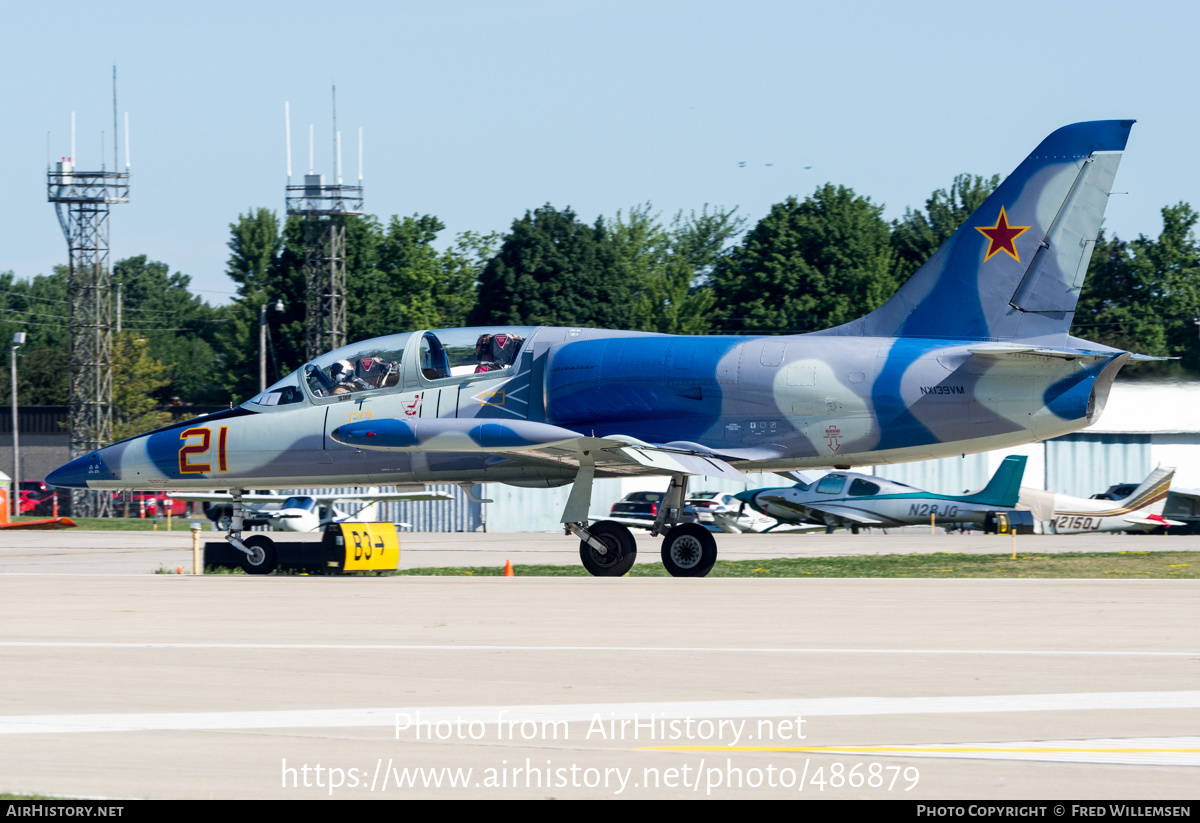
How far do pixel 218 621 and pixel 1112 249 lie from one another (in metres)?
90.7

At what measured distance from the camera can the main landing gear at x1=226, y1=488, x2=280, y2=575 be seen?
20078 mm

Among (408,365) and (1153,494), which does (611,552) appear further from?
(1153,494)

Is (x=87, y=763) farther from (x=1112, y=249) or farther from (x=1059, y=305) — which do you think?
(x=1112, y=249)

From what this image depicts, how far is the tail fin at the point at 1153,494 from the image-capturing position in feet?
107

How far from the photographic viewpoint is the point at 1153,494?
3341 centimetres

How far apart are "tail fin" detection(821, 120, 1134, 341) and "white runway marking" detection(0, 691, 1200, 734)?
33.1 ft

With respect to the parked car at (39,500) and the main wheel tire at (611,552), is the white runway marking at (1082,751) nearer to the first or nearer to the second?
the main wheel tire at (611,552)

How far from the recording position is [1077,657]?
9906 millimetres

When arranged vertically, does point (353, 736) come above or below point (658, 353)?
below

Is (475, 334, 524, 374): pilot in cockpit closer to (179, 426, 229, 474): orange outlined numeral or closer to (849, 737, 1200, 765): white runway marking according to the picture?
(179, 426, 229, 474): orange outlined numeral

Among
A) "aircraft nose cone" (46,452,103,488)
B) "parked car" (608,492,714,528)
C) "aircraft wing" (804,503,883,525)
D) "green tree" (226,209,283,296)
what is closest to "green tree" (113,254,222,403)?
"green tree" (226,209,283,296)

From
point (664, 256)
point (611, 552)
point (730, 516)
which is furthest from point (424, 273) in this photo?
point (611, 552)

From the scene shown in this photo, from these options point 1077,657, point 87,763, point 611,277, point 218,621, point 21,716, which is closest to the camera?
point 87,763
